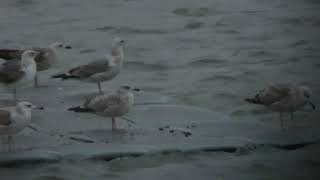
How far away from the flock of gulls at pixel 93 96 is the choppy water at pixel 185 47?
0.33 m

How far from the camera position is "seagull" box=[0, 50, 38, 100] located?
12.1 metres

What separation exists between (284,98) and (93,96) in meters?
2.07

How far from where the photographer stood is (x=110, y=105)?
1073 centimetres

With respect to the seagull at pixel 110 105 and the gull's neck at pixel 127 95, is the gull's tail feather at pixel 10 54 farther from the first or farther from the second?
the gull's neck at pixel 127 95

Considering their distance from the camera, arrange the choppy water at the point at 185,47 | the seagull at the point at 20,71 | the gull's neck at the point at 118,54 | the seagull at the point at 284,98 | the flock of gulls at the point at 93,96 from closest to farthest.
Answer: the choppy water at the point at 185,47
the flock of gulls at the point at 93,96
the seagull at the point at 284,98
the seagull at the point at 20,71
the gull's neck at the point at 118,54

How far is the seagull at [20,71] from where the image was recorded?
1205 cm

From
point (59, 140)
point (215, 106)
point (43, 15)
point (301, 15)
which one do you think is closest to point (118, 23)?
point (43, 15)

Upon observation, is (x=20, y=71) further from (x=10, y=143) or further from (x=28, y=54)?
(x=10, y=143)

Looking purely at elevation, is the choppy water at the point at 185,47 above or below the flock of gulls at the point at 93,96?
below

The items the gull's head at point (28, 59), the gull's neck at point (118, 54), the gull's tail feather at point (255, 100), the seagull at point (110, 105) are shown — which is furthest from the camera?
the gull's neck at point (118, 54)

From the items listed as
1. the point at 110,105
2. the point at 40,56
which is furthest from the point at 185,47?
the point at 110,105

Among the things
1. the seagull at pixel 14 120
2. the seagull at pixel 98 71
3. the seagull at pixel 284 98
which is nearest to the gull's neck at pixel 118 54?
the seagull at pixel 98 71

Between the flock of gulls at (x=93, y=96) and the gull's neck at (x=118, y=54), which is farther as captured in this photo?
the gull's neck at (x=118, y=54)

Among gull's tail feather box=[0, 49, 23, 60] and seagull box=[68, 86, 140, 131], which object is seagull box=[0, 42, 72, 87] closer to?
gull's tail feather box=[0, 49, 23, 60]
